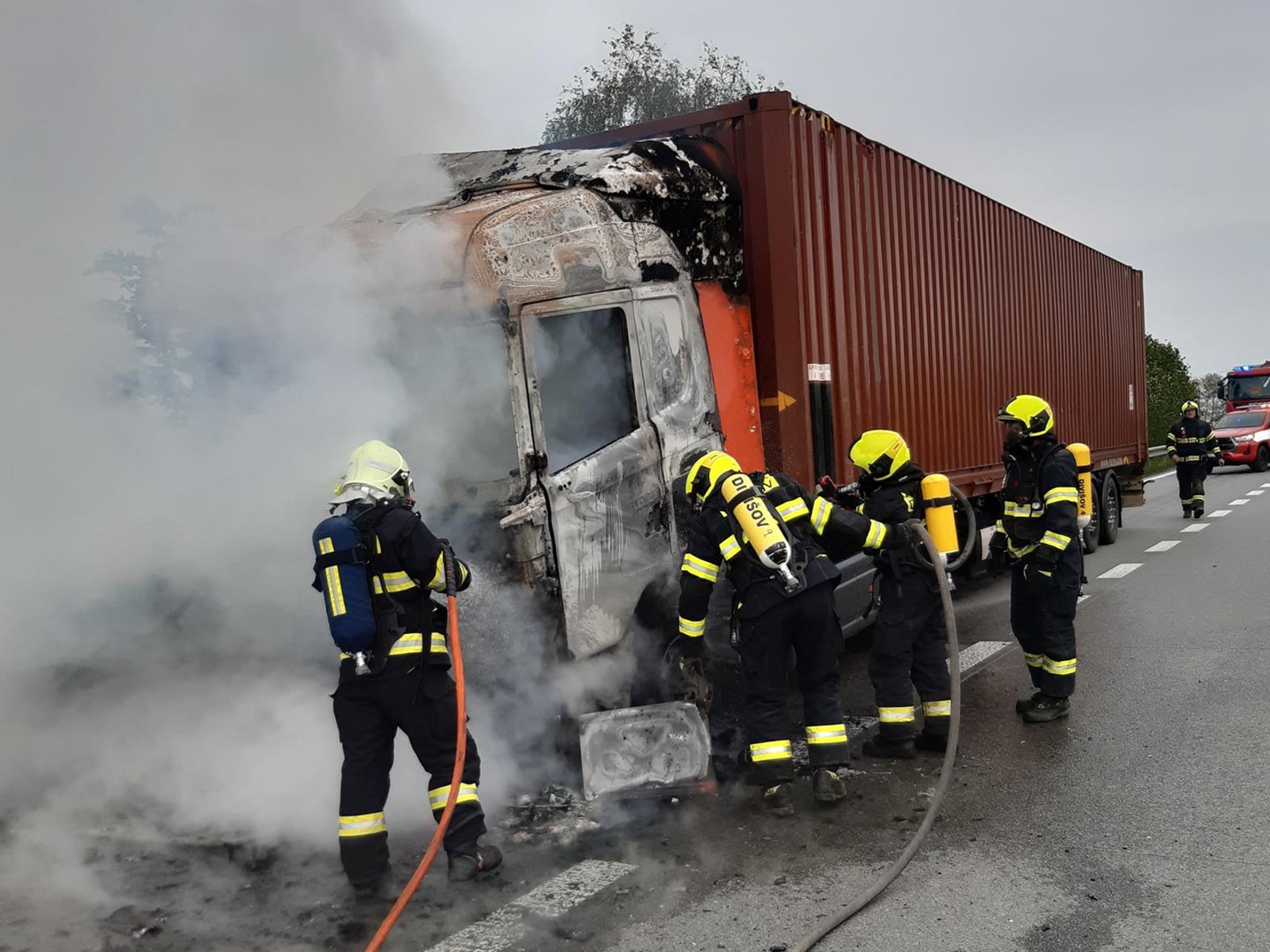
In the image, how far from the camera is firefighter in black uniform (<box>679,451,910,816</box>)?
4.29 m

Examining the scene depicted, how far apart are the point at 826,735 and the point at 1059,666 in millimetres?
1572

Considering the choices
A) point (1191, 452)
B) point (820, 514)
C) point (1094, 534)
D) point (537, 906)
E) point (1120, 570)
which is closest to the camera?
point (537, 906)

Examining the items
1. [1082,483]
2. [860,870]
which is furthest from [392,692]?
[1082,483]

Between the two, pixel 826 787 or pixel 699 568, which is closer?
pixel 826 787

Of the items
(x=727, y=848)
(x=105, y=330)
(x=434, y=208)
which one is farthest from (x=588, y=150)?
(x=727, y=848)

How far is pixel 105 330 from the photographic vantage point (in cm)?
417

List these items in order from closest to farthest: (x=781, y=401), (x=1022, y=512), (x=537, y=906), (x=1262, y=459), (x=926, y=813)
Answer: (x=537, y=906) → (x=926, y=813) → (x=1022, y=512) → (x=781, y=401) → (x=1262, y=459)

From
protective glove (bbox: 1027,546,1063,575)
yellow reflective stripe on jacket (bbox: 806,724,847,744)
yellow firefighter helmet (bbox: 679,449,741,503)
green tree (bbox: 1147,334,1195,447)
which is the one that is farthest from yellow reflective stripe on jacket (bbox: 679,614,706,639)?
green tree (bbox: 1147,334,1195,447)

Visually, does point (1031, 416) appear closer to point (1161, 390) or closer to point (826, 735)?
point (826, 735)

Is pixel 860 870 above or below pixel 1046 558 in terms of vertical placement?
A: below

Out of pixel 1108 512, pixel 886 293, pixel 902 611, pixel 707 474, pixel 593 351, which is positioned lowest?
pixel 1108 512

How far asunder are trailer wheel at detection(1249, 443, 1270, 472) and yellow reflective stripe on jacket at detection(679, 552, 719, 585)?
24175 millimetres

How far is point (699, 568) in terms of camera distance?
4371 millimetres

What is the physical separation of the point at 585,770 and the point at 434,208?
2.60 m
